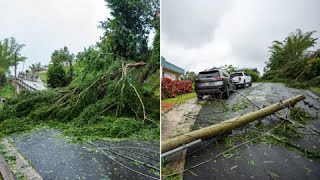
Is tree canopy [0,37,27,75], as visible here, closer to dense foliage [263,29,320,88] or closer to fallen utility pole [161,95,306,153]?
fallen utility pole [161,95,306,153]

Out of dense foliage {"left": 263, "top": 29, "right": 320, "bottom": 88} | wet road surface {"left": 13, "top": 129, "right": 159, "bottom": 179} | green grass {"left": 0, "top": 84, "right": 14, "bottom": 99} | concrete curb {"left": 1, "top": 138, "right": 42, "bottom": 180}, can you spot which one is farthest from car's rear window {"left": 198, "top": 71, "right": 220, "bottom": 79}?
green grass {"left": 0, "top": 84, "right": 14, "bottom": 99}

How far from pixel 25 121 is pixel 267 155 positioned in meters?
2.90

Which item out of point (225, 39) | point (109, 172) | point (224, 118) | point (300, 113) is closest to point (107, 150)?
point (109, 172)

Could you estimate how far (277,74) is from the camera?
189cm

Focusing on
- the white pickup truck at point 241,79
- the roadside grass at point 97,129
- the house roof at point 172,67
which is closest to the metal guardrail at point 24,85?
the roadside grass at point 97,129

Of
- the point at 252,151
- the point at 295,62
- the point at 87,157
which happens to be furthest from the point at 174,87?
the point at 87,157

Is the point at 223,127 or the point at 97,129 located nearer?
the point at 223,127

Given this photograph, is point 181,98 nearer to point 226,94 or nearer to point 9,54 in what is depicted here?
point 226,94

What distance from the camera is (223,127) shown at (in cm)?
184

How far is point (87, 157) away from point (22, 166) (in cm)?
52

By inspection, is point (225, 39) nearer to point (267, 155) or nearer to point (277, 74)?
point (277, 74)

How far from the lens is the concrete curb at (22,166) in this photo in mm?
2186

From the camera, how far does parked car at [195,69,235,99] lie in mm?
1967

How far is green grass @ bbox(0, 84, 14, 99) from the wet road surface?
622mm
